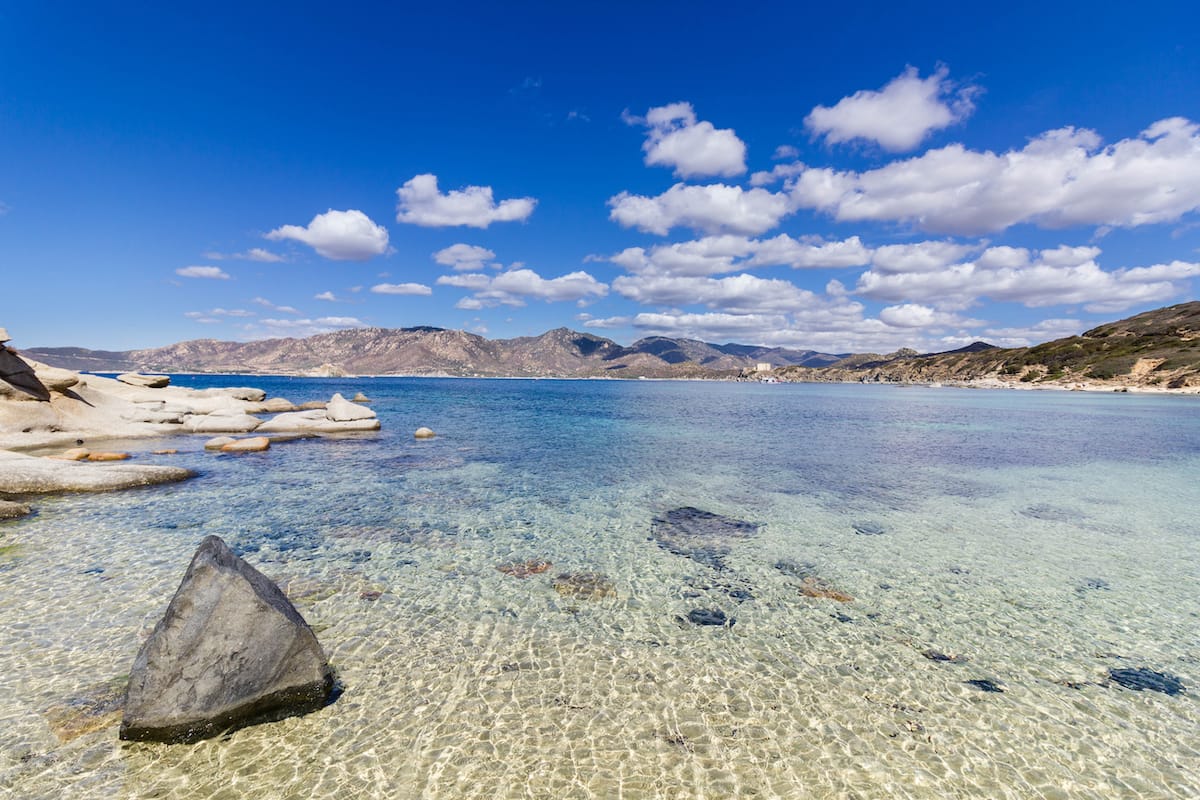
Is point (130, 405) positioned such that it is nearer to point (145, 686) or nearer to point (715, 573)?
point (145, 686)

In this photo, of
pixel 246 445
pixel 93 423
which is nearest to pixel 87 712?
pixel 246 445

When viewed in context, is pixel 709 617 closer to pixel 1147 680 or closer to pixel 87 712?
pixel 1147 680

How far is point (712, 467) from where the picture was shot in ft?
96.3

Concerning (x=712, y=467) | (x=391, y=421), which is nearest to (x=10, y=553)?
(x=712, y=467)

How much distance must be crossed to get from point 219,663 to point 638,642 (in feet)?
22.4

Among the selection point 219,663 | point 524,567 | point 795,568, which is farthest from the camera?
point 795,568

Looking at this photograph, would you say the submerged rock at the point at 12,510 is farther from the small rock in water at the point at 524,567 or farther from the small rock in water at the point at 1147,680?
the small rock in water at the point at 1147,680

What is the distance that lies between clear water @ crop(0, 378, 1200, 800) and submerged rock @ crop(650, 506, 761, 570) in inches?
18.9

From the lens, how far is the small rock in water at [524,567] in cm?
1291

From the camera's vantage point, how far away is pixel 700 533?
16.8 m

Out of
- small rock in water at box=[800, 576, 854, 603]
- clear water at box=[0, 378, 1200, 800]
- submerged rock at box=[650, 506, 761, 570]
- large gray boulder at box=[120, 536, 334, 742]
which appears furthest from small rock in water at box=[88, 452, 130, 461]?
small rock in water at box=[800, 576, 854, 603]

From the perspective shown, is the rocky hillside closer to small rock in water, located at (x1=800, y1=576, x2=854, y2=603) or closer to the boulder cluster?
small rock in water, located at (x1=800, y1=576, x2=854, y2=603)

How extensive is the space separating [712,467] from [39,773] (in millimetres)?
27031

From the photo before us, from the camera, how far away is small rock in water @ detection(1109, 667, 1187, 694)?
332 inches
